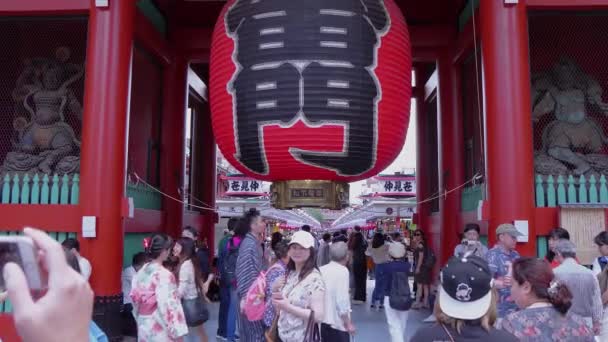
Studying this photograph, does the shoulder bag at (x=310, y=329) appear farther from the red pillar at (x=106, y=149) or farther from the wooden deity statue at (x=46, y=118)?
the wooden deity statue at (x=46, y=118)

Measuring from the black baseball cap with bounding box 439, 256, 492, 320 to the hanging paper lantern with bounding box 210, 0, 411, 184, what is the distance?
122 inches

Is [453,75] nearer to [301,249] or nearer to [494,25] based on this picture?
[494,25]

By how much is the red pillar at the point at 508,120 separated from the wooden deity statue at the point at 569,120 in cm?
151

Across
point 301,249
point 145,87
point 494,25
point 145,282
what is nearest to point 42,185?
point 145,87

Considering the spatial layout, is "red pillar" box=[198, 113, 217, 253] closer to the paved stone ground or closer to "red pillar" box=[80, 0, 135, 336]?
the paved stone ground

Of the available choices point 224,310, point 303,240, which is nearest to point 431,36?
point 224,310

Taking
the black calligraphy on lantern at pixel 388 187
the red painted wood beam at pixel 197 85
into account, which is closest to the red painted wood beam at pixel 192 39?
the red painted wood beam at pixel 197 85

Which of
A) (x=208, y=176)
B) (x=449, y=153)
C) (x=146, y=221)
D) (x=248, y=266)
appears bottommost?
(x=248, y=266)

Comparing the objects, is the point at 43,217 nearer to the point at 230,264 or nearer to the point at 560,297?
the point at 230,264

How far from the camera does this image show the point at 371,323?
8.07 metres

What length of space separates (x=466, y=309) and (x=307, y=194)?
3.59m

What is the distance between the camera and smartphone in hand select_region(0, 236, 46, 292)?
0.76 meters

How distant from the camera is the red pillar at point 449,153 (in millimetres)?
9297

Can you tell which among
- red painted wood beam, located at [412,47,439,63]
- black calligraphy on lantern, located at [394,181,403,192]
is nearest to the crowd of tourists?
red painted wood beam, located at [412,47,439,63]
